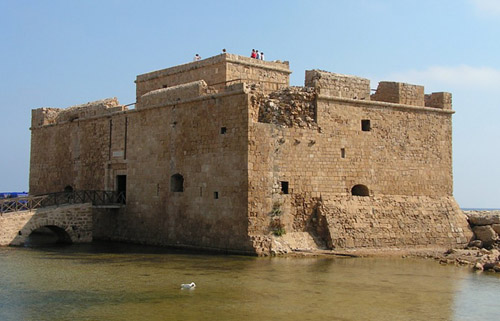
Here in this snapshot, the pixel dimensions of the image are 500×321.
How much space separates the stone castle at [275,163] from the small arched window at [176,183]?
4 centimetres

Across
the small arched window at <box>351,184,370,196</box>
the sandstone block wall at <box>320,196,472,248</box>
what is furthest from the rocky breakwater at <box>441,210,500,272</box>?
the small arched window at <box>351,184,370,196</box>

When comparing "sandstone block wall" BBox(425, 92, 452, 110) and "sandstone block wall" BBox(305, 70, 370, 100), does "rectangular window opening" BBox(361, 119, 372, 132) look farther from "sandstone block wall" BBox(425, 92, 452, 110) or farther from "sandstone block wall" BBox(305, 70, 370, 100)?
"sandstone block wall" BBox(425, 92, 452, 110)

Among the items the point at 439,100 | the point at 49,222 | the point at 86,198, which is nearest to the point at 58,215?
the point at 49,222

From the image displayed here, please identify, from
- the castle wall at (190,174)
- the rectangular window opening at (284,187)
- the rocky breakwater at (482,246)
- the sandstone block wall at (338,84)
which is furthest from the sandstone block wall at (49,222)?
the rocky breakwater at (482,246)

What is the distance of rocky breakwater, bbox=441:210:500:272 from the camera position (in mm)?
15938

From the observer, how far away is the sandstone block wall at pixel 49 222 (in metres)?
18.4

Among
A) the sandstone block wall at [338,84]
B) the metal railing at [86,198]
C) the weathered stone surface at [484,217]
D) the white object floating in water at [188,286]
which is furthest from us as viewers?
the metal railing at [86,198]

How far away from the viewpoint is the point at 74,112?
80.6 ft

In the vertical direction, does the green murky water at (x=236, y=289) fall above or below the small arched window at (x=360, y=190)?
below

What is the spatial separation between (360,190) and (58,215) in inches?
385

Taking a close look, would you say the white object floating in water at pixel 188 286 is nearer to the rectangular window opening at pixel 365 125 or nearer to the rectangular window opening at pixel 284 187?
the rectangular window opening at pixel 284 187

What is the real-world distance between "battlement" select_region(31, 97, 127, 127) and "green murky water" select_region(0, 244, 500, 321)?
7.66 meters

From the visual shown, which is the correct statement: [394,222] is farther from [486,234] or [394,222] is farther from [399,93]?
[399,93]

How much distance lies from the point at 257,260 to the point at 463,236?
26.0 ft
